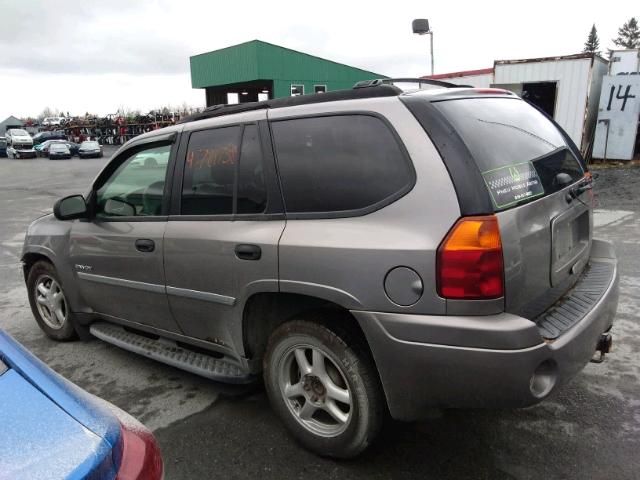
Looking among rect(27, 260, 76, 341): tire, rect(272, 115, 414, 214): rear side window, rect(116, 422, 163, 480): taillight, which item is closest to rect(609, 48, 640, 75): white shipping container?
rect(272, 115, 414, 214): rear side window

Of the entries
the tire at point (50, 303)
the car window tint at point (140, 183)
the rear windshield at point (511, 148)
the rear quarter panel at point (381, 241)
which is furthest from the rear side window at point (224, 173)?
the tire at point (50, 303)

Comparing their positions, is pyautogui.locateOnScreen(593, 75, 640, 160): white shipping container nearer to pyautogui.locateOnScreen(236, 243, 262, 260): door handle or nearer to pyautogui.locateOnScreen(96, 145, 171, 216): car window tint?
pyautogui.locateOnScreen(96, 145, 171, 216): car window tint

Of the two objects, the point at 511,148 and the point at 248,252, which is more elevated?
the point at 511,148

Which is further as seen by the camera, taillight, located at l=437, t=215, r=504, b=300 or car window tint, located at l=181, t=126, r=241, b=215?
car window tint, located at l=181, t=126, r=241, b=215

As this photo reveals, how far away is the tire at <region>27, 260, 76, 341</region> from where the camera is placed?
4.13m

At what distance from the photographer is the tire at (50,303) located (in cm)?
413


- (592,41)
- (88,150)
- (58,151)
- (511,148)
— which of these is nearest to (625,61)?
(511,148)

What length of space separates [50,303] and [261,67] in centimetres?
2612

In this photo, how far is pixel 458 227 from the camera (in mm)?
2027

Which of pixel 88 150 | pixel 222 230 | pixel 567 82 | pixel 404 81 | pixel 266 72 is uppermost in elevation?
pixel 266 72

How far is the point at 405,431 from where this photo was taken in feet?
9.11

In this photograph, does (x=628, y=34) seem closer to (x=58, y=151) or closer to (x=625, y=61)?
(x=625, y=61)

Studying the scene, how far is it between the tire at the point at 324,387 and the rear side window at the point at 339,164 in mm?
632

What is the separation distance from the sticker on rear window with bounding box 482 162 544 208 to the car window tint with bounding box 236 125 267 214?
46.0 inches
